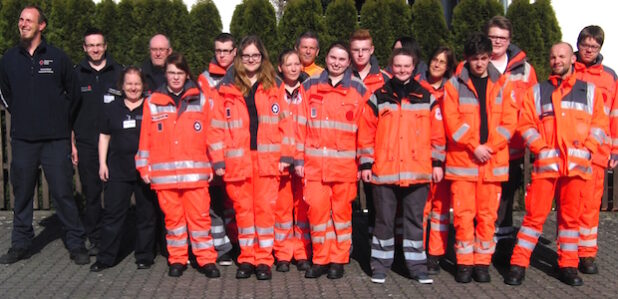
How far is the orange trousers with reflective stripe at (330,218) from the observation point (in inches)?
262

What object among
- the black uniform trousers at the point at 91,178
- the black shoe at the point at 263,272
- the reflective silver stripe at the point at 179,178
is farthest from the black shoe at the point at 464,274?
the black uniform trousers at the point at 91,178

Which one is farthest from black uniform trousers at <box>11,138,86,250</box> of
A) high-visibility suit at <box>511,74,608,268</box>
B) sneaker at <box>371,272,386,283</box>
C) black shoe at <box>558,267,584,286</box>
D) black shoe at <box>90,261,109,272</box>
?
black shoe at <box>558,267,584,286</box>

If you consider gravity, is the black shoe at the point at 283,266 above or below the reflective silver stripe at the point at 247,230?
below

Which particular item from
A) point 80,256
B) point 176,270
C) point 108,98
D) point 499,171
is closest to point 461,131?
point 499,171

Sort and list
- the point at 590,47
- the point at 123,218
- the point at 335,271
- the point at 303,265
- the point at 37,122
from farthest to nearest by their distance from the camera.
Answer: the point at 37,122, the point at 123,218, the point at 303,265, the point at 590,47, the point at 335,271

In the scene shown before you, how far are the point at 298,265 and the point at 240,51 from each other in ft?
6.59

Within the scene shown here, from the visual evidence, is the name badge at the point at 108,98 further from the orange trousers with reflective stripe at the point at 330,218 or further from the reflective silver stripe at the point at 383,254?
the reflective silver stripe at the point at 383,254

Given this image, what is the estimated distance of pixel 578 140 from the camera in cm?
641

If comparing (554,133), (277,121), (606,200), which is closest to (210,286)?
(277,121)

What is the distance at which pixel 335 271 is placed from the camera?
674 centimetres

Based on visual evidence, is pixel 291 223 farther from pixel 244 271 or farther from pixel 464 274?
pixel 464 274

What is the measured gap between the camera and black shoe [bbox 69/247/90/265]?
732 centimetres

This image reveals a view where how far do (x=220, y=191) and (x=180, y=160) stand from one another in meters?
0.81

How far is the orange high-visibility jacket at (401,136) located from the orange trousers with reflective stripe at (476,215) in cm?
31
